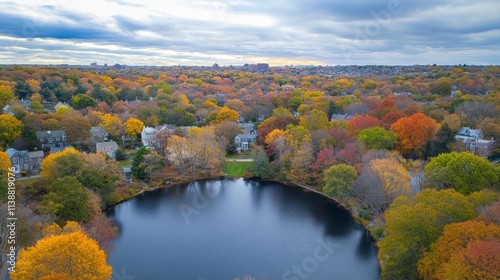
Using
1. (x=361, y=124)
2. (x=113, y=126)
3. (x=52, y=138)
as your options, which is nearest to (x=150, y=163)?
(x=113, y=126)

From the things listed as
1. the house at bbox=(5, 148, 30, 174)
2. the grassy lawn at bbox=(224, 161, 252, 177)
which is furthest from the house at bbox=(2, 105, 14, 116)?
the grassy lawn at bbox=(224, 161, 252, 177)

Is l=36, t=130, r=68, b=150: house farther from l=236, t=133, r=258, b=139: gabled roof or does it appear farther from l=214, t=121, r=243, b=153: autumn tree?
l=236, t=133, r=258, b=139: gabled roof

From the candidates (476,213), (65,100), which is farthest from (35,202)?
(65,100)

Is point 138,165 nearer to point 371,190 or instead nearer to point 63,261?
point 63,261

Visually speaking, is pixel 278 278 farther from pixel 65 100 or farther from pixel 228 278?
pixel 65 100

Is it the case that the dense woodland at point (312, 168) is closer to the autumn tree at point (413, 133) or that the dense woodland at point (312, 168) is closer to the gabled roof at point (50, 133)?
the autumn tree at point (413, 133)

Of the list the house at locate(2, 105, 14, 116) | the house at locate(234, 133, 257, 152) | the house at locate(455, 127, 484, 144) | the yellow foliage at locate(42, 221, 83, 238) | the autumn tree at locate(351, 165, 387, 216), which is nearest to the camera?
the yellow foliage at locate(42, 221, 83, 238)
